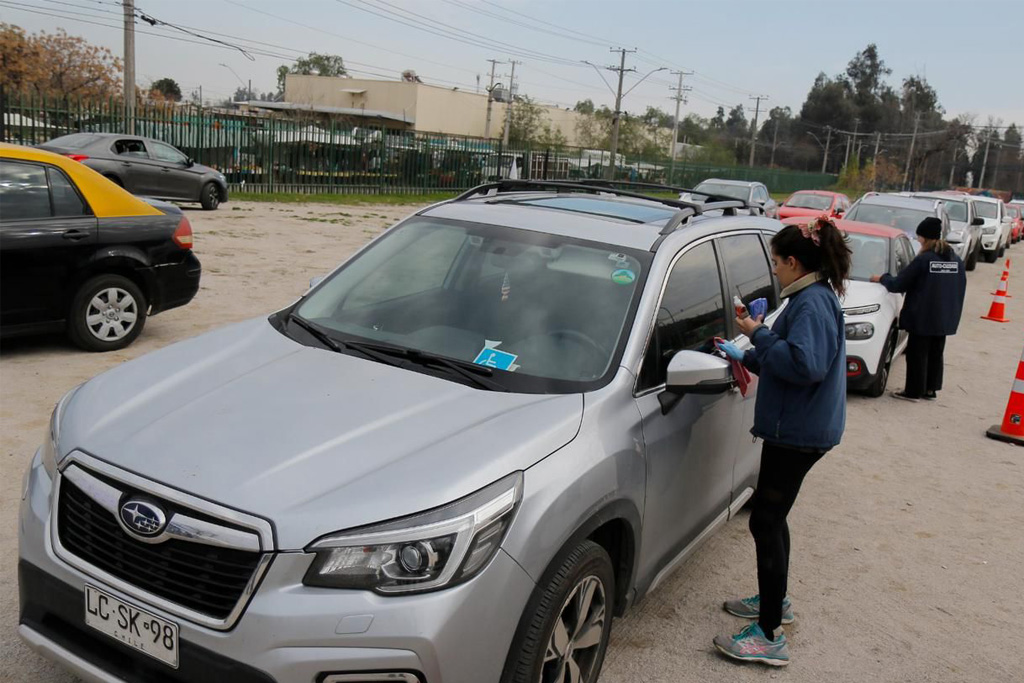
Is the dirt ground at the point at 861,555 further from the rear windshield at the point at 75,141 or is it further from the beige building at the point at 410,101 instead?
the beige building at the point at 410,101

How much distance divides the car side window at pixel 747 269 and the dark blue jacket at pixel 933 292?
14.0ft

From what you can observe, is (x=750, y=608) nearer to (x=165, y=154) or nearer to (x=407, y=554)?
(x=407, y=554)

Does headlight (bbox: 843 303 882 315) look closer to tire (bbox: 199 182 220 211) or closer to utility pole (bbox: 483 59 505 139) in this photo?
tire (bbox: 199 182 220 211)

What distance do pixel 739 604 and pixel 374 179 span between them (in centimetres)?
2717

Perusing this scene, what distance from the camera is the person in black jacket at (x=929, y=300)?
843 centimetres

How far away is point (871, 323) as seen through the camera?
8.66 meters

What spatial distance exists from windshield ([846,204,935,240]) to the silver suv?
11.0m

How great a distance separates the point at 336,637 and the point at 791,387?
82.9 inches

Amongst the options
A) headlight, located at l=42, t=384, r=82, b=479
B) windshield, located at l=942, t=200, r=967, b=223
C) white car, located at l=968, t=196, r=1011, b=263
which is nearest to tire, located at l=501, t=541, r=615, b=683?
headlight, located at l=42, t=384, r=82, b=479

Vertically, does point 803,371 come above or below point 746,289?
below

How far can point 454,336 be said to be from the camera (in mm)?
3611

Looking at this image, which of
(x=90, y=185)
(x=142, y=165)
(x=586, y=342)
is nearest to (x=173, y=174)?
(x=142, y=165)

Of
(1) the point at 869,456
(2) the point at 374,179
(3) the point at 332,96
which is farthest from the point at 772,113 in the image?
(1) the point at 869,456

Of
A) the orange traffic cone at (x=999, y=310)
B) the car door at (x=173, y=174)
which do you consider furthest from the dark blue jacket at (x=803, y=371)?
the car door at (x=173, y=174)
